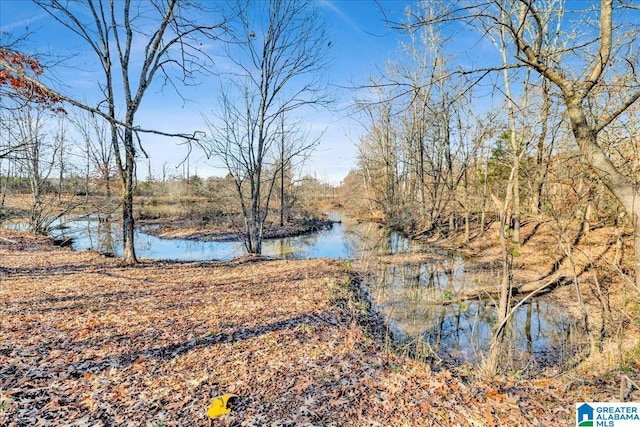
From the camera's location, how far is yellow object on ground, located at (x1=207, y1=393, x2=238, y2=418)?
3.02m

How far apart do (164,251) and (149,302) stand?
1200cm

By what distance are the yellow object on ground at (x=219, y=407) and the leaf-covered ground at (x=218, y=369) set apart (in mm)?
95

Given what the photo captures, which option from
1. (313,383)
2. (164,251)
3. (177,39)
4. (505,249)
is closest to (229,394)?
(313,383)

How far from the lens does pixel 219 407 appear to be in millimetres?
3082

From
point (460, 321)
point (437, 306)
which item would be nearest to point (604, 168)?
point (460, 321)

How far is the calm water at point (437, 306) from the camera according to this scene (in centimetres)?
582

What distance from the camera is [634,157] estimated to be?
22.3 ft

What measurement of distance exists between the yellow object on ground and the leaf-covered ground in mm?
95

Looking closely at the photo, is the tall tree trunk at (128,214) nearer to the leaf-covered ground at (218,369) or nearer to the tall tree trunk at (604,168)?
the leaf-covered ground at (218,369)

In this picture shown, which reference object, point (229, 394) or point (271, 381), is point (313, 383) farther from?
point (229, 394)

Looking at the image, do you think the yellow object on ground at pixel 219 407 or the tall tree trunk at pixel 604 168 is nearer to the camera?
the yellow object on ground at pixel 219 407

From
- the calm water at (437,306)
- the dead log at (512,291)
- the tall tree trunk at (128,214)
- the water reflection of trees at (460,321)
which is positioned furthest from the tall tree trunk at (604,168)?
the tall tree trunk at (128,214)

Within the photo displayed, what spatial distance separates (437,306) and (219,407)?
638 cm

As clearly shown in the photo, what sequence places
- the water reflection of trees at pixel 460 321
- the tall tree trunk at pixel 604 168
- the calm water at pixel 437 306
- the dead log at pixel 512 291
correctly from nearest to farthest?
the tall tree trunk at pixel 604 168
the water reflection of trees at pixel 460 321
the calm water at pixel 437 306
the dead log at pixel 512 291
